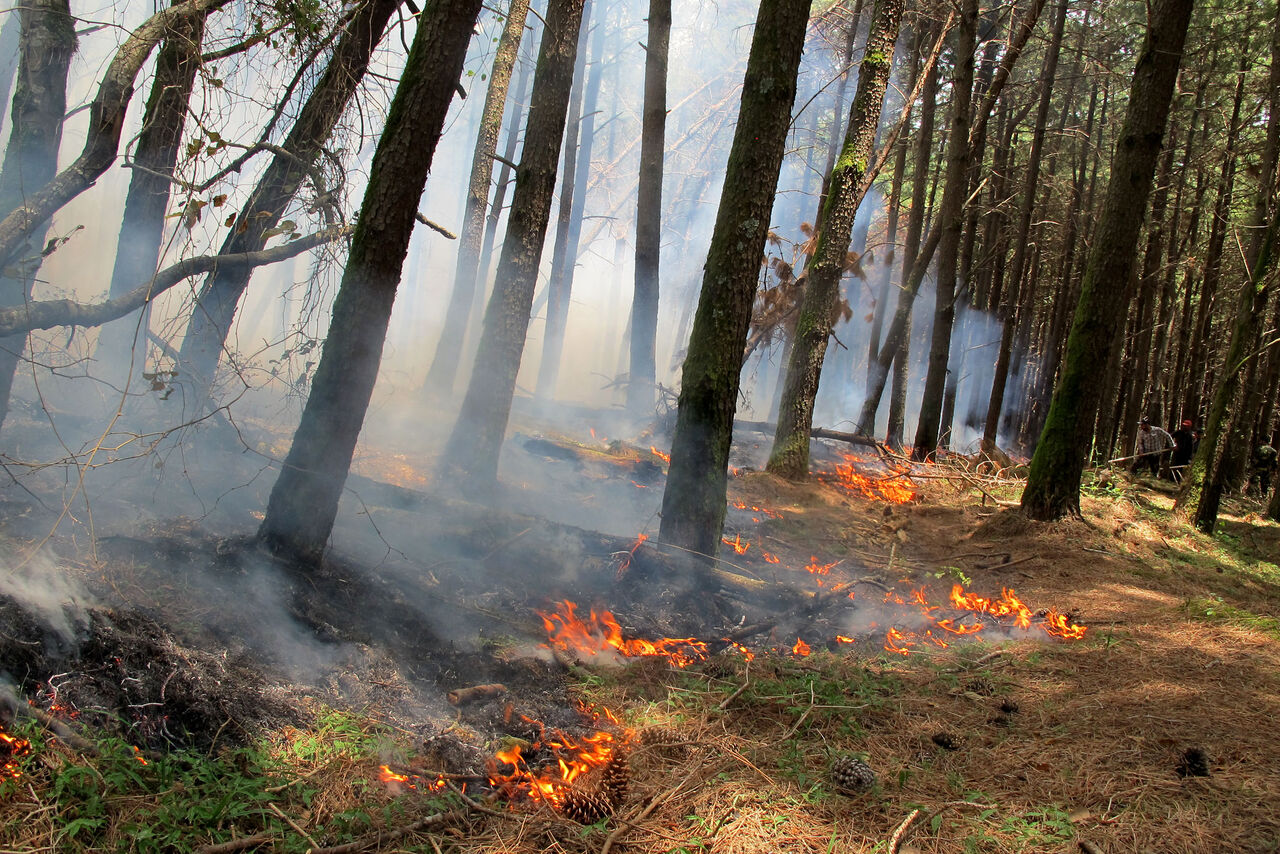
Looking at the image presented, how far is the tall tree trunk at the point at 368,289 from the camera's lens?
4793 millimetres

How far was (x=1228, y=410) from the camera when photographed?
10.4m

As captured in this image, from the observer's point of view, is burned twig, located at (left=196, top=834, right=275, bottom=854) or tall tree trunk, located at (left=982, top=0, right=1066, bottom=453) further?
tall tree trunk, located at (left=982, top=0, right=1066, bottom=453)

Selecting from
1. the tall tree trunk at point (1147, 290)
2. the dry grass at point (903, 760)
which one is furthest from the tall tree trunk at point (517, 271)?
the tall tree trunk at point (1147, 290)

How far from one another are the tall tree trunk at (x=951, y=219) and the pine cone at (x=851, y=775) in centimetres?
1107

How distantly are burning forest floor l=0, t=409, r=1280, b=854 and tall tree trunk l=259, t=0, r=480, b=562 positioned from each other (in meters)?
0.42

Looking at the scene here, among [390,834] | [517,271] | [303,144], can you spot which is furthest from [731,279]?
[390,834]

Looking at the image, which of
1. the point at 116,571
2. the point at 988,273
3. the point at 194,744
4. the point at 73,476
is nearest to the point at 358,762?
the point at 194,744

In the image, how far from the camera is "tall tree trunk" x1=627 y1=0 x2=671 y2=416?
41.9 ft

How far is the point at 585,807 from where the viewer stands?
3.04 metres

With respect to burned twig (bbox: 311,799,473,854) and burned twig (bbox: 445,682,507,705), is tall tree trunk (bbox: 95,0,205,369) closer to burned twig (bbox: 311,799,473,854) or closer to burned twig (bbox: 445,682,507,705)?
burned twig (bbox: 445,682,507,705)

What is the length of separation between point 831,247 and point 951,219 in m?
3.44

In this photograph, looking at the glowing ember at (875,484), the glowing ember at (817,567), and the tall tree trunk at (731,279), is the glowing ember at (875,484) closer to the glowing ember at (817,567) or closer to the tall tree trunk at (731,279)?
the glowing ember at (817,567)

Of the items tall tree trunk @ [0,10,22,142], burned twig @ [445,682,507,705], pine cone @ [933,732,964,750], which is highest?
tall tree trunk @ [0,10,22,142]

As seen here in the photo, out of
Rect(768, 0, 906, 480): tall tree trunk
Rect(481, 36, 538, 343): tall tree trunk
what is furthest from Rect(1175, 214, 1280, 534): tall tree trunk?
Rect(481, 36, 538, 343): tall tree trunk
